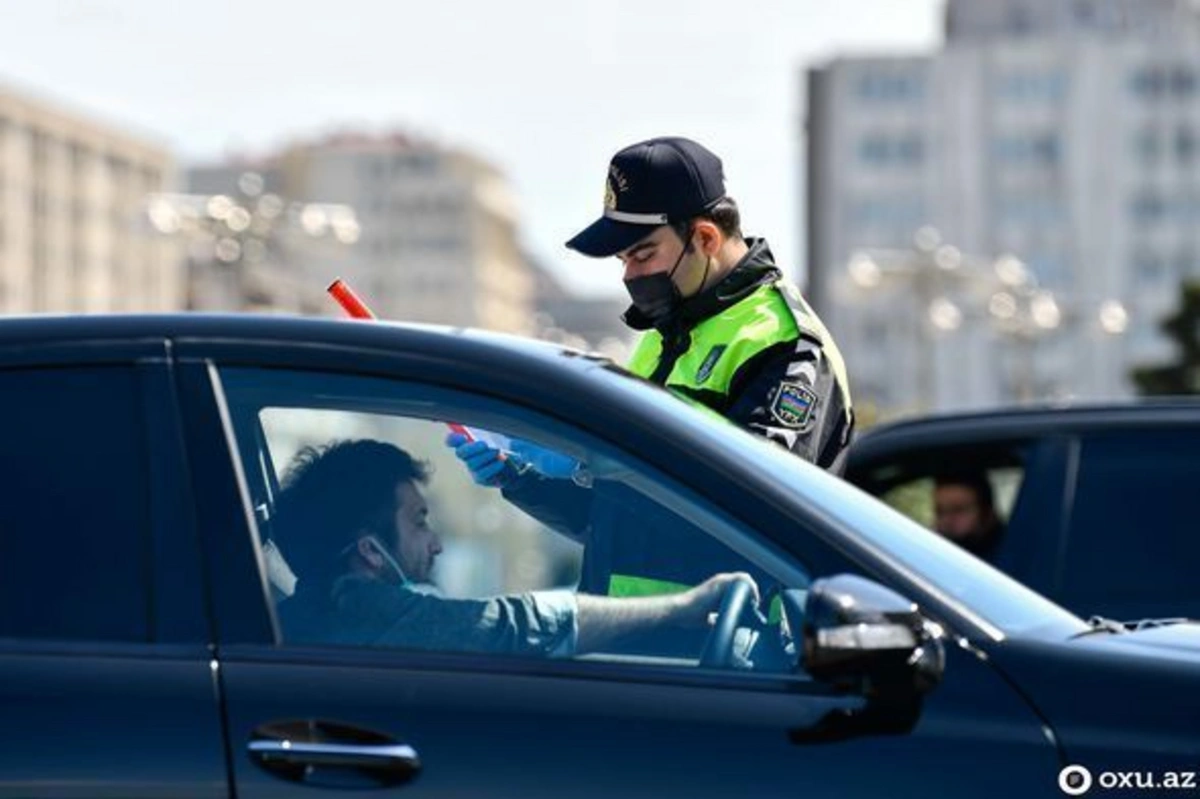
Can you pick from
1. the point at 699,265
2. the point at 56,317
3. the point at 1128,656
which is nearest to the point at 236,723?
the point at 56,317

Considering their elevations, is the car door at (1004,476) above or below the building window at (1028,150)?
above

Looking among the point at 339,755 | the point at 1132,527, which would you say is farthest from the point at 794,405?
the point at 1132,527

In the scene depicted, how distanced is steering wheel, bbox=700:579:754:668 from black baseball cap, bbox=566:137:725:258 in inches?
67.1

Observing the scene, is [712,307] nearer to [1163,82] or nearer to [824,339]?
[824,339]

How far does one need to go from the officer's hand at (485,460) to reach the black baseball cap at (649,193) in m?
1.32

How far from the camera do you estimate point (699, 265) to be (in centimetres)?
648

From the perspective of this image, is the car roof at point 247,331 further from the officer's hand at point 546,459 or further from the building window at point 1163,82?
the building window at point 1163,82

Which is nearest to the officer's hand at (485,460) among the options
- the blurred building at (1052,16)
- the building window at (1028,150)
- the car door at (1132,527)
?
the car door at (1132,527)

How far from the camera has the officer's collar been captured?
21.1 feet

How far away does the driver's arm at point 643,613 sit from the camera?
4793 millimetres

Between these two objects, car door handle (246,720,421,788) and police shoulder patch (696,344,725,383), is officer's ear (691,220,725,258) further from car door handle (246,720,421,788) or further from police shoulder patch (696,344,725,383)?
car door handle (246,720,421,788)

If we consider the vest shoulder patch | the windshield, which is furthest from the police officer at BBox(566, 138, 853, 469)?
the windshield

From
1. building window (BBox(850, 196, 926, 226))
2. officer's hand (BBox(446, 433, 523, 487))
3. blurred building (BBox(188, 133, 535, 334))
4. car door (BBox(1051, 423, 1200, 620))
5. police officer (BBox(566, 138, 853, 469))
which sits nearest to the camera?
officer's hand (BBox(446, 433, 523, 487))

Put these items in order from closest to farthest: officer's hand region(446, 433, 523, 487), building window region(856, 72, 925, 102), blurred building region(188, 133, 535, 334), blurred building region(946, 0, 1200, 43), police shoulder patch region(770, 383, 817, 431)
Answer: officer's hand region(446, 433, 523, 487), police shoulder patch region(770, 383, 817, 431), building window region(856, 72, 925, 102), blurred building region(946, 0, 1200, 43), blurred building region(188, 133, 535, 334)
